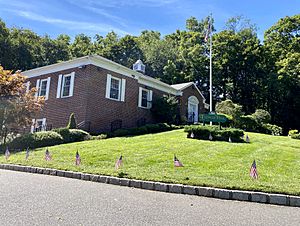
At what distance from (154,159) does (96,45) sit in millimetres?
36446

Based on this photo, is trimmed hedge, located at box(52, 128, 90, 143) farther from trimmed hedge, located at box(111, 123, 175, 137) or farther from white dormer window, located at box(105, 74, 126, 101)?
white dormer window, located at box(105, 74, 126, 101)

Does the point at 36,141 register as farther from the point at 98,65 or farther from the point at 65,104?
the point at 98,65

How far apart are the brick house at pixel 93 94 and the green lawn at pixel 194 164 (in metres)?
6.23

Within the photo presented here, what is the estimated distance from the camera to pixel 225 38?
35.2m

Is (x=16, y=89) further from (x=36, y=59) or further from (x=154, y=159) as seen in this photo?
(x=36, y=59)

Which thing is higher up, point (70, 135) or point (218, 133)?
point (218, 133)

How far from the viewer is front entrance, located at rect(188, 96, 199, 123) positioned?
85.1ft

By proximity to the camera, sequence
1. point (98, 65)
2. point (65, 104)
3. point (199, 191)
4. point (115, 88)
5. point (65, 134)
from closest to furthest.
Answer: point (199, 191)
point (65, 134)
point (98, 65)
point (65, 104)
point (115, 88)

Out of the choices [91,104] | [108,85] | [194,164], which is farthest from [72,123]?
[194,164]

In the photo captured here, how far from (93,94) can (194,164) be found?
10425 millimetres

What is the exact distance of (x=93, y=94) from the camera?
16922mm

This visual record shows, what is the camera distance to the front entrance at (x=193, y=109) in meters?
26.0

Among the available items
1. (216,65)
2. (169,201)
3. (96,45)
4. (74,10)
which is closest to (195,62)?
(216,65)

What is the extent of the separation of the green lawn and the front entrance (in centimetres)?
1448
